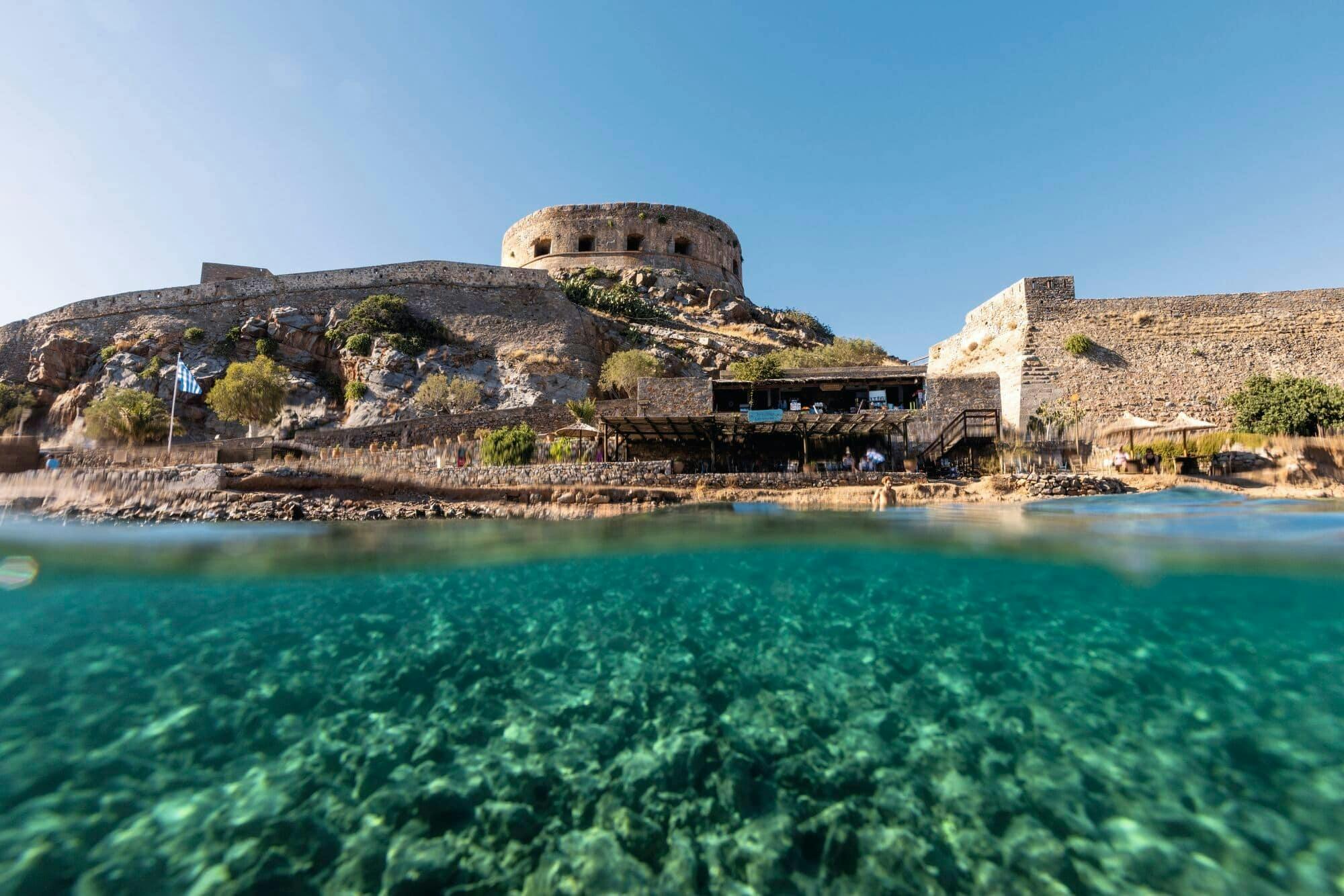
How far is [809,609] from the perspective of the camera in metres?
7.07

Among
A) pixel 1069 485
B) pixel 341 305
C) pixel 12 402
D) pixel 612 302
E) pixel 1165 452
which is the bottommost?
pixel 1069 485

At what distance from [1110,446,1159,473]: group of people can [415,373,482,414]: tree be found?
976 inches

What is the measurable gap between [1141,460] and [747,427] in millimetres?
12094

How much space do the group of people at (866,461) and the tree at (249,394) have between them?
24.6 m

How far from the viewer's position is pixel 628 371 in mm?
28844

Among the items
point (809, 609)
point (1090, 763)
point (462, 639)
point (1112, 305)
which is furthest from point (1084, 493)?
point (462, 639)

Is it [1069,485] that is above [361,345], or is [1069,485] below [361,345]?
below

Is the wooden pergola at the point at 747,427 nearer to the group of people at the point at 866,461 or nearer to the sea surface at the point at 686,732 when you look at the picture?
the group of people at the point at 866,461

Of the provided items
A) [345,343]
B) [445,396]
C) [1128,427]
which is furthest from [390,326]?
[1128,427]

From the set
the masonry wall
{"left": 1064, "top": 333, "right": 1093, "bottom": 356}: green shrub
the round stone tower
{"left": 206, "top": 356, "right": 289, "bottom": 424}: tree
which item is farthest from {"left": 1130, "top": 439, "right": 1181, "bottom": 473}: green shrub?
{"left": 206, "top": 356, "right": 289, "bottom": 424}: tree

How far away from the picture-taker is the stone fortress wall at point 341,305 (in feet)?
104

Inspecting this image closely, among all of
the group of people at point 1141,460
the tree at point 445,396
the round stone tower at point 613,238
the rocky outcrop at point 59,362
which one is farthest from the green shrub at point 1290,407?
the rocky outcrop at point 59,362

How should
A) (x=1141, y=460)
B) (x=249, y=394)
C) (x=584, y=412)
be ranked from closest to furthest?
(x=1141, y=460) < (x=584, y=412) < (x=249, y=394)

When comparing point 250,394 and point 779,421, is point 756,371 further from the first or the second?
point 250,394
